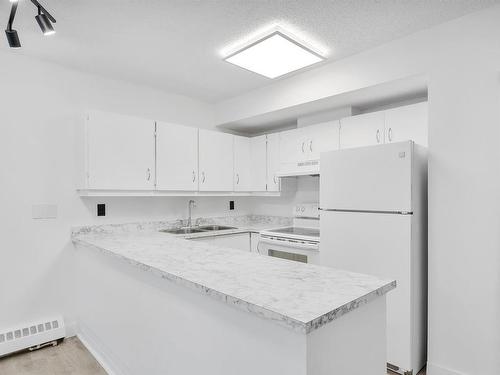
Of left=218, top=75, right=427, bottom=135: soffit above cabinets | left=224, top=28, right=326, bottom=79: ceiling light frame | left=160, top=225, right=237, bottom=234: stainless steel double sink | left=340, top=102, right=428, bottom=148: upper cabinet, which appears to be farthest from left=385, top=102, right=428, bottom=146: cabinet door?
left=160, top=225, right=237, bottom=234: stainless steel double sink

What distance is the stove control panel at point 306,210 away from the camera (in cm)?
350

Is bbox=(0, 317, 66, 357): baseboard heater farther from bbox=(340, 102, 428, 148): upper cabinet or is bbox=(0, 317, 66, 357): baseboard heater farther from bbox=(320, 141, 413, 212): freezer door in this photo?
bbox=(340, 102, 428, 148): upper cabinet

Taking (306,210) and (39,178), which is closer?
(39,178)

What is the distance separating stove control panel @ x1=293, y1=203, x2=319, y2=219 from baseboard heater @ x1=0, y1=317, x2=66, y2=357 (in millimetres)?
2566

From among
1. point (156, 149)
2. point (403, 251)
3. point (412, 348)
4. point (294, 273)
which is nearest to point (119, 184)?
point (156, 149)

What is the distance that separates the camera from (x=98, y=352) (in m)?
2.31

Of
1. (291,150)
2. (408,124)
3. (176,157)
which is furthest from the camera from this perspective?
(291,150)

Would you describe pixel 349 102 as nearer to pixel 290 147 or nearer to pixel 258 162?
pixel 290 147

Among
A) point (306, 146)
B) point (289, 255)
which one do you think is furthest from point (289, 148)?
point (289, 255)

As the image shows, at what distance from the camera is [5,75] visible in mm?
2443

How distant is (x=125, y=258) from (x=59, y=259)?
4.21ft

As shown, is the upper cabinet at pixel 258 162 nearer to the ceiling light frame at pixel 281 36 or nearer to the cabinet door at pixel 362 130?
the cabinet door at pixel 362 130

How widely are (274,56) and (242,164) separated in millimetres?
1634

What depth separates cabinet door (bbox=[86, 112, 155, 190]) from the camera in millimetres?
2646
